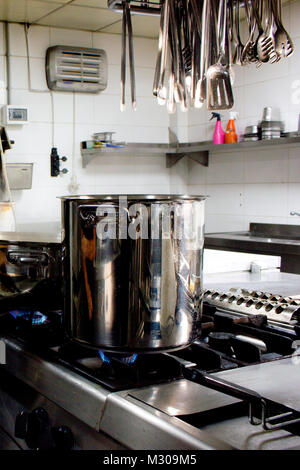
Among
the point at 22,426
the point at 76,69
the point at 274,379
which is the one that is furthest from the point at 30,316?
the point at 76,69

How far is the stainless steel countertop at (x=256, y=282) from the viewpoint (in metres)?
1.53

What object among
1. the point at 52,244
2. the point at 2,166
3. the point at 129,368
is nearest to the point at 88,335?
the point at 129,368

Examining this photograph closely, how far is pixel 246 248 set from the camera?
3248 millimetres

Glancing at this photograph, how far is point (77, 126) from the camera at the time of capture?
4016mm

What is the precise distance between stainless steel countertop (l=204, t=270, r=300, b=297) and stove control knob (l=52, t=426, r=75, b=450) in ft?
2.37

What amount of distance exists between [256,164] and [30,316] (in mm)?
2880

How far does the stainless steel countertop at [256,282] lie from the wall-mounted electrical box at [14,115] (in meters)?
2.33

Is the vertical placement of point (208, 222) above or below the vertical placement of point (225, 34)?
below

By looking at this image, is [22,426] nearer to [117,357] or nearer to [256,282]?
[117,357]

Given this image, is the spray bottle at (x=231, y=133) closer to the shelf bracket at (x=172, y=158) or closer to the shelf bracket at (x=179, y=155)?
the shelf bracket at (x=179, y=155)

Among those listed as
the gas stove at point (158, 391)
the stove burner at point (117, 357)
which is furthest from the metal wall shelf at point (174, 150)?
the stove burner at point (117, 357)

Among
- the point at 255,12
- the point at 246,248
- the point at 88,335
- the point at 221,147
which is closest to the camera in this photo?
the point at 88,335
